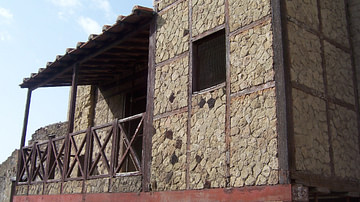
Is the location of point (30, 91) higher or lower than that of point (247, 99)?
higher

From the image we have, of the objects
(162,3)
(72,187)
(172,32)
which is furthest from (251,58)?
(72,187)

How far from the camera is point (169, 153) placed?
6824 millimetres

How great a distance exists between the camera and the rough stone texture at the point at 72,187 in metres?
8.55

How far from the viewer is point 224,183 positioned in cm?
573

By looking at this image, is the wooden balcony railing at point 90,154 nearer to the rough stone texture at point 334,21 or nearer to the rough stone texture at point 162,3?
the rough stone texture at point 162,3

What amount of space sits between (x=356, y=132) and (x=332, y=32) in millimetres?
1613

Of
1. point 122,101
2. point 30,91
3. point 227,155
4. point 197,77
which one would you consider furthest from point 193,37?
point 30,91

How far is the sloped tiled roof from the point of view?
7973mm

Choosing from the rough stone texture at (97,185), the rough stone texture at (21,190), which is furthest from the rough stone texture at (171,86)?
the rough stone texture at (21,190)

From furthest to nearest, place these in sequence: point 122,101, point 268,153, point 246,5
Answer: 1. point 122,101
2. point 246,5
3. point 268,153

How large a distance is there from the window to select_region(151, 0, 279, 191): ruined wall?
0.38 ft

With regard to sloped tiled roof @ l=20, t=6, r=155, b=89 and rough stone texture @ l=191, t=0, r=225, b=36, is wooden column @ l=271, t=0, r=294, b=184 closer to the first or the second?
rough stone texture @ l=191, t=0, r=225, b=36

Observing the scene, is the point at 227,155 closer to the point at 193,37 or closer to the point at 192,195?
the point at 192,195

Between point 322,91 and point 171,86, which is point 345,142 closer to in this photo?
point 322,91
